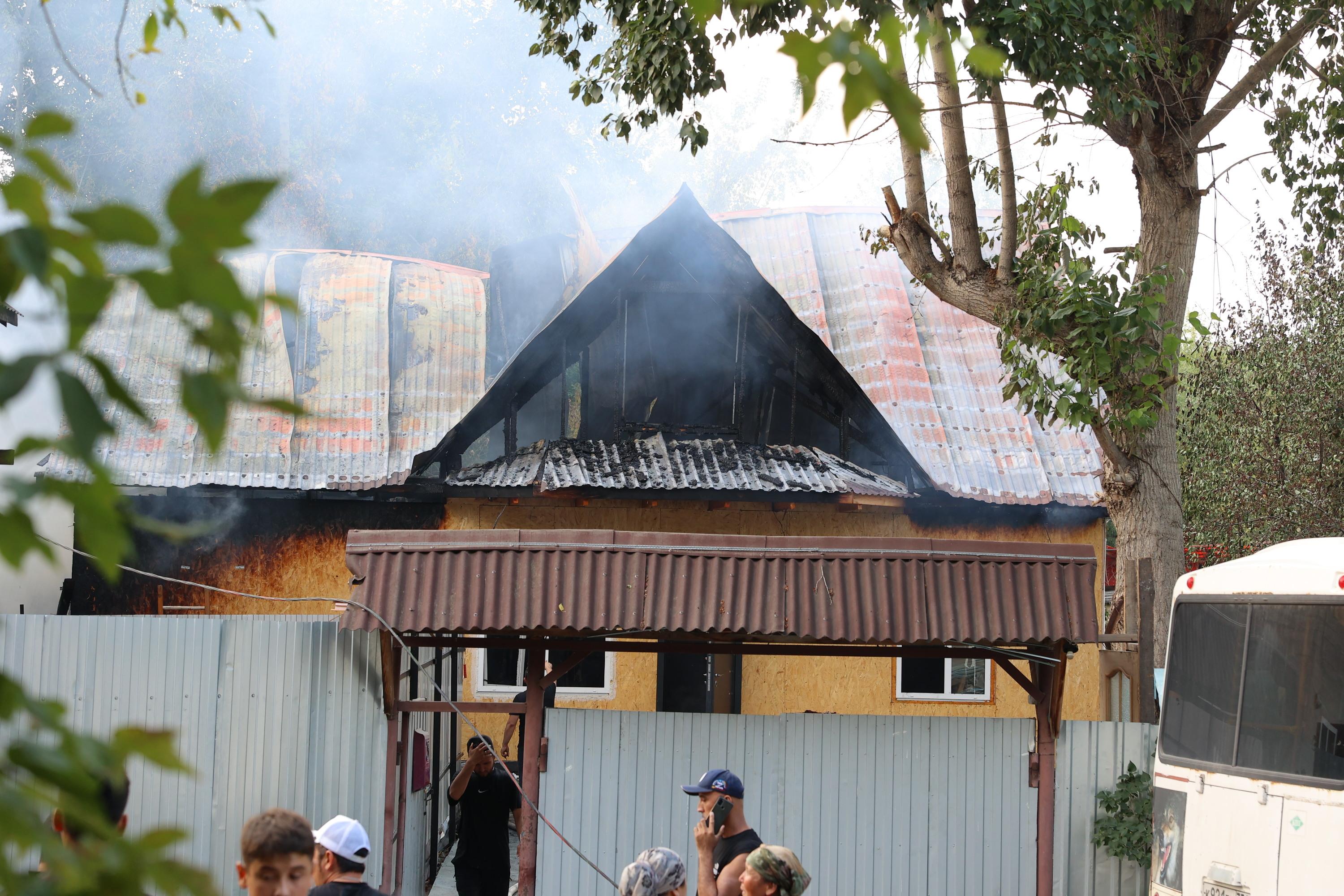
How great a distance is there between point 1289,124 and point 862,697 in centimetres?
748

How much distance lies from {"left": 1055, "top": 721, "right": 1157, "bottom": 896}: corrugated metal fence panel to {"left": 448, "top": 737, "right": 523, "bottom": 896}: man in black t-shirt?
3.78 metres

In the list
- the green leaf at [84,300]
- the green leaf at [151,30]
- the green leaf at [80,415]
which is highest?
the green leaf at [151,30]

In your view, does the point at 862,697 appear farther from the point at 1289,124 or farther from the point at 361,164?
the point at 361,164

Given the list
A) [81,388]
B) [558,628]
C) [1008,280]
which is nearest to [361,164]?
[1008,280]

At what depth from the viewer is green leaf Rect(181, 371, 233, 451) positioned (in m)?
1.26

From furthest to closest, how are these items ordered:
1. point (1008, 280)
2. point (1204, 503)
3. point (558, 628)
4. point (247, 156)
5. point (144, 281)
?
point (247, 156)
point (1204, 503)
point (1008, 280)
point (558, 628)
point (144, 281)

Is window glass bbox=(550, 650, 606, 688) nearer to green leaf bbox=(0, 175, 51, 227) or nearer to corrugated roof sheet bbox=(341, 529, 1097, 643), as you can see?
corrugated roof sheet bbox=(341, 529, 1097, 643)

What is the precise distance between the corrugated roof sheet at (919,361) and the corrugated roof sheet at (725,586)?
4.77 m

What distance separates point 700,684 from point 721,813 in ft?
23.3

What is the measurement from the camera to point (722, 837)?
5.78 meters

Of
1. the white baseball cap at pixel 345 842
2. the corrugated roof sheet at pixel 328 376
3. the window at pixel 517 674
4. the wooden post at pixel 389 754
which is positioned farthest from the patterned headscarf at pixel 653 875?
the window at pixel 517 674

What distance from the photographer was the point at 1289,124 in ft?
38.5

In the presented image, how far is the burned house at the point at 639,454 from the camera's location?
12227 millimetres

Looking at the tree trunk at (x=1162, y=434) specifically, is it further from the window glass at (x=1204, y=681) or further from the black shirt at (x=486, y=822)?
the black shirt at (x=486, y=822)
